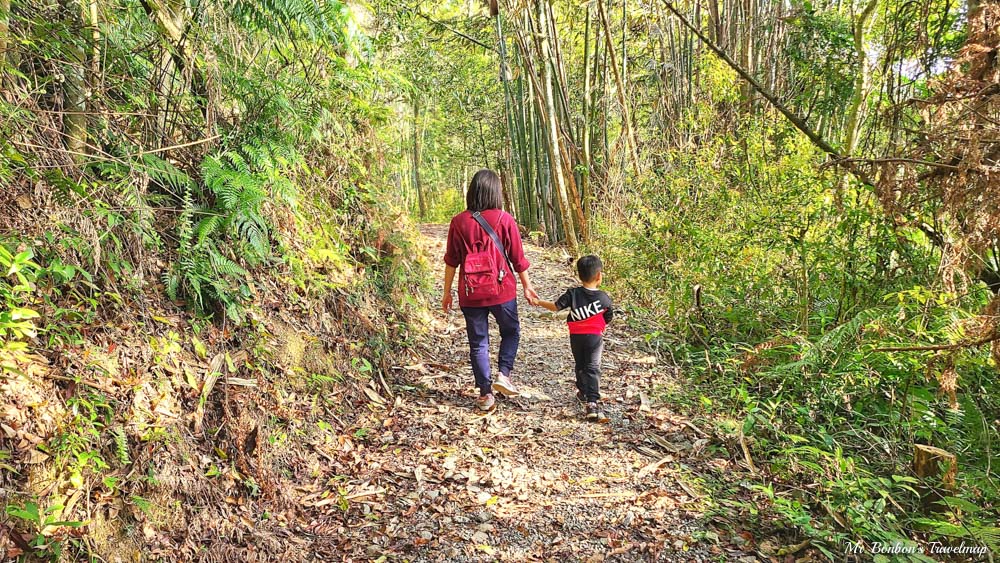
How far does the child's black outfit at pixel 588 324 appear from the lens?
3393 millimetres

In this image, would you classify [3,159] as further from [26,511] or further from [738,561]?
[738,561]

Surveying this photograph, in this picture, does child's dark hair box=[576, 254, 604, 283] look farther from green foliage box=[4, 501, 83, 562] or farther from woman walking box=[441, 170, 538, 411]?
green foliage box=[4, 501, 83, 562]

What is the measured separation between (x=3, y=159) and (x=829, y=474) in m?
3.78

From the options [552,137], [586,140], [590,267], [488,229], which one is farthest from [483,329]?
[586,140]

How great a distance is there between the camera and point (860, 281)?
3.58 meters

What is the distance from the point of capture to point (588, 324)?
3412mm

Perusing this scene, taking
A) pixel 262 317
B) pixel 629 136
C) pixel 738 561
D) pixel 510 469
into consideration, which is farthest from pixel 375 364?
pixel 629 136

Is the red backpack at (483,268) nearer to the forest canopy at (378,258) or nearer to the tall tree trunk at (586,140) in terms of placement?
the forest canopy at (378,258)

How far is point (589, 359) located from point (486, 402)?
2.59 ft

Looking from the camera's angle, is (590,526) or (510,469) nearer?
(590,526)

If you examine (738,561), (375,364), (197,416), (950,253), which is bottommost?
(738,561)

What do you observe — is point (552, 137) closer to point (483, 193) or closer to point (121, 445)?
point (483, 193)

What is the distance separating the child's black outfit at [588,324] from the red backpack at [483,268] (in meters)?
0.45

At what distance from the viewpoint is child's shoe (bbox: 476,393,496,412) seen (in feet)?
11.9
